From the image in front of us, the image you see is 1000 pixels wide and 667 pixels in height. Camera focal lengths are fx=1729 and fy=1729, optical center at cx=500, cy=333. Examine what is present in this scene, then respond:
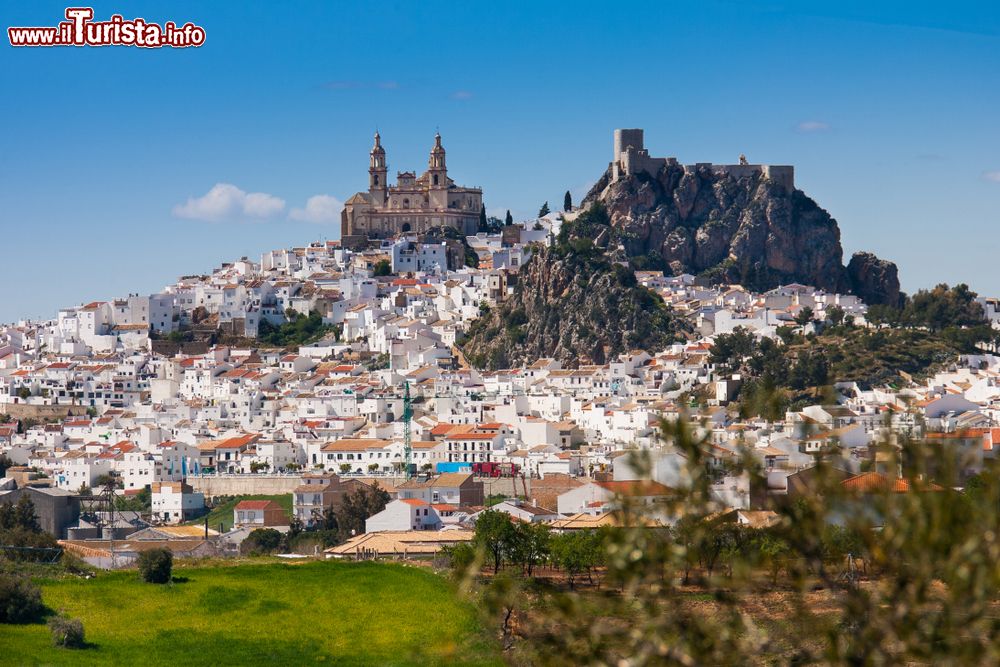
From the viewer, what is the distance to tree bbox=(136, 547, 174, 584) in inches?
1357

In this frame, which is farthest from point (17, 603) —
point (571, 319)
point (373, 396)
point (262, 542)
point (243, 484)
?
point (571, 319)

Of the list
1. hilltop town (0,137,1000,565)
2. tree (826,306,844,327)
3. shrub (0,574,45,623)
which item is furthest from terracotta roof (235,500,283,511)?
tree (826,306,844,327)

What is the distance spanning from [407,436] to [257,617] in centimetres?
2221

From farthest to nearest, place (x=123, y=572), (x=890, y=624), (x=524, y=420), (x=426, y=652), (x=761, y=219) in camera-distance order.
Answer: (x=761, y=219), (x=524, y=420), (x=123, y=572), (x=426, y=652), (x=890, y=624)

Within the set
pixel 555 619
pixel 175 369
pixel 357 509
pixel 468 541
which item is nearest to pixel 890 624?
pixel 555 619

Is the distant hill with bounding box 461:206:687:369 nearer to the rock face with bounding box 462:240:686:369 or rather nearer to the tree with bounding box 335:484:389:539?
the rock face with bounding box 462:240:686:369

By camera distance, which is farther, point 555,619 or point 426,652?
point 426,652

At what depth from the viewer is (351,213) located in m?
90.6

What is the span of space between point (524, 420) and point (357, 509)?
1228 cm

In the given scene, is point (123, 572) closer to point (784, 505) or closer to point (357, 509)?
point (357, 509)

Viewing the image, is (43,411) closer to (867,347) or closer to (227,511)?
(227,511)

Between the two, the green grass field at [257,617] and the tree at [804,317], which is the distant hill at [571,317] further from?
the green grass field at [257,617]

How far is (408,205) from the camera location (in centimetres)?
9012

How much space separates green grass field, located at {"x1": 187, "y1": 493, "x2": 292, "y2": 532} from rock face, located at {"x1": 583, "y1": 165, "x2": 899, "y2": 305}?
36.1 m
